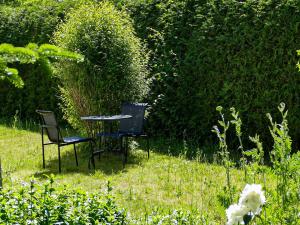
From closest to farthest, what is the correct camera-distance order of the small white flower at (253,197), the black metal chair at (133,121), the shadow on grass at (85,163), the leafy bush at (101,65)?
the small white flower at (253,197) → the shadow on grass at (85,163) → the black metal chair at (133,121) → the leafy bush at (101,65)

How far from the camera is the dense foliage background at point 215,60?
7.86 metres

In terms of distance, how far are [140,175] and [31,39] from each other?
19.9 feet

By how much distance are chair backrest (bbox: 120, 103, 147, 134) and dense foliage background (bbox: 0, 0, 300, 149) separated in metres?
0.96

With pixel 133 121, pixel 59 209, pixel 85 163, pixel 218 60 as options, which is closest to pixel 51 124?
pixel 85 163

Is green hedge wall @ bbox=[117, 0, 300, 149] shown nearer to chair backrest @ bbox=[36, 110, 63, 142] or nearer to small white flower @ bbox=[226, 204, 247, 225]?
chair backrest @ bbox=[36, 110, 63, 142]

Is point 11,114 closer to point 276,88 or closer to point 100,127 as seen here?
point 100,127

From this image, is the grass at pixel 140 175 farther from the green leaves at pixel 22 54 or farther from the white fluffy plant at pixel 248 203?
the white fluffy plant at pixel 248 203

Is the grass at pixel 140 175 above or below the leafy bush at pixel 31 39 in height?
below

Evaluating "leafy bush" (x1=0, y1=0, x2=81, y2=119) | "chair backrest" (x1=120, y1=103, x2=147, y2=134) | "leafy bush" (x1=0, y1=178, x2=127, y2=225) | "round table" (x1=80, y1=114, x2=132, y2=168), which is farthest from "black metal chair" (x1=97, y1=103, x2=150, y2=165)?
"leafy bush" (x1=0, y1=178, x2=127, y2=225)

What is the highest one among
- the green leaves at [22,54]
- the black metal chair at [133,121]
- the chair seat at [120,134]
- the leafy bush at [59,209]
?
the green leaves at [22,54]

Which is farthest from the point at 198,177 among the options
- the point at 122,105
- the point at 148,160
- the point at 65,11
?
the point at 65,11

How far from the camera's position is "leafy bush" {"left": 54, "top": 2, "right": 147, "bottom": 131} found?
26.5 ft

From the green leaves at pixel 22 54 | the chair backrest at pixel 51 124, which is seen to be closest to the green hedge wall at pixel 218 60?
the chair backrest at pixel 51 124

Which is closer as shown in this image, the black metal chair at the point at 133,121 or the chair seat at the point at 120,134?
the chair seat at the point at 120,134
